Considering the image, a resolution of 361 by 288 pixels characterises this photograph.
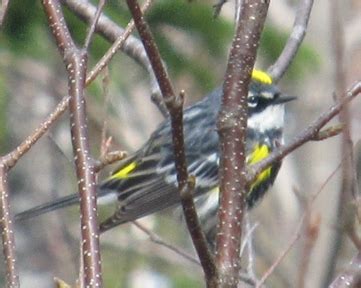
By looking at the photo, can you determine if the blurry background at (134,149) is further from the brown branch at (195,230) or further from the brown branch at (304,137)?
the brown branch at (195,230)

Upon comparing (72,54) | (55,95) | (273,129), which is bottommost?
(72,54)

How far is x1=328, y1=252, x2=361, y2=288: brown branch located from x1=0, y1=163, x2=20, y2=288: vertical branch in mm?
721

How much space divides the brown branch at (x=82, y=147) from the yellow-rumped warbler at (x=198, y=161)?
9.76 feet

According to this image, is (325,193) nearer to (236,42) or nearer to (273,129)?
(273,129)

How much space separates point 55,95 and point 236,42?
19.4 feet

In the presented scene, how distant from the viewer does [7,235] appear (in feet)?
7.86

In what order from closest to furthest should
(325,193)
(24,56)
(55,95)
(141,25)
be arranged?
1. (141,25)
2. (24,56)
3. (55,95)
4. (325,193)

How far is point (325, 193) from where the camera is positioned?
8906mm

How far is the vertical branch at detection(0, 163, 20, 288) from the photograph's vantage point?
2295mm

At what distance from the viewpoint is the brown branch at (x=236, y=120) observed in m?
2.46

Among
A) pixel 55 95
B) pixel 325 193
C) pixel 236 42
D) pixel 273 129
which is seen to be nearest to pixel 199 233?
pixel 236 42

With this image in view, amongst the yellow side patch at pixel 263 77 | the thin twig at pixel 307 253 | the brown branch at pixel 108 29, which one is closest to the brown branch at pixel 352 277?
the thin twig at pixel 307 253

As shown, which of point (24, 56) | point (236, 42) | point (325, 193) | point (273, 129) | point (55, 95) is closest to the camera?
point (236, 42)

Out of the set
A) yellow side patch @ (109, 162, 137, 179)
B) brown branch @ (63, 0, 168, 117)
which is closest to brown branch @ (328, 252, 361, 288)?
brown branch @ (63, 0, 168, 117)
